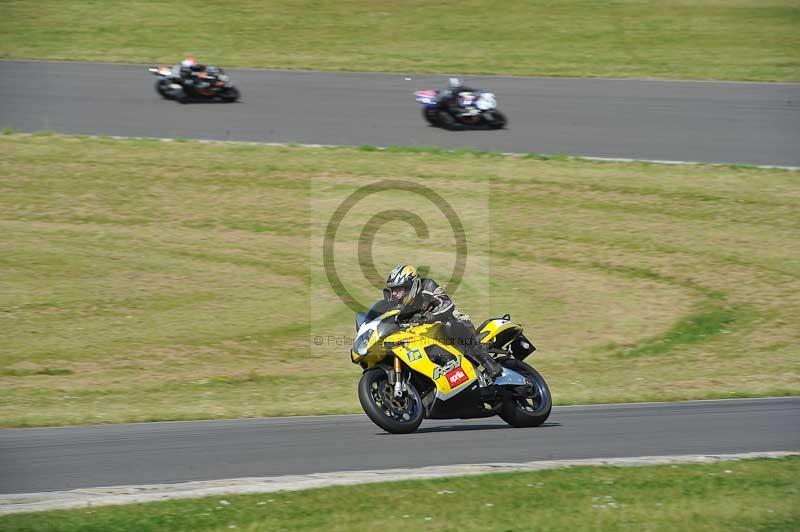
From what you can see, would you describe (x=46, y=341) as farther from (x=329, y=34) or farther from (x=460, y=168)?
(x=329, y=34)

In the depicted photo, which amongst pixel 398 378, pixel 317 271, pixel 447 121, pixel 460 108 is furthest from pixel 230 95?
pixel 398 378

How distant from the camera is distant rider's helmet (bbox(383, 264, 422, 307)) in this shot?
1173 cm

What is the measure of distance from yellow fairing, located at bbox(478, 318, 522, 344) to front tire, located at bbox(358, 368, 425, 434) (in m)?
1.23

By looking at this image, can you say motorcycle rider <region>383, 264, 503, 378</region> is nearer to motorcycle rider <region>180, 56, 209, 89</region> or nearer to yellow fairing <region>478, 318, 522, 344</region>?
yellow fairing <region>478, 318, 522, 344</region>

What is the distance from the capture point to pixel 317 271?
22.0 m

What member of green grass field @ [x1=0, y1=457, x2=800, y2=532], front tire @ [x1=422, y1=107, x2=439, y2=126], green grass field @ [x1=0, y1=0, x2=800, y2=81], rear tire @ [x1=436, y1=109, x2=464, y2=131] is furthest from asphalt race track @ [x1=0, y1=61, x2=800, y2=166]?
green grass field @ [x1=0, y1=457, x2=800, y2=532]

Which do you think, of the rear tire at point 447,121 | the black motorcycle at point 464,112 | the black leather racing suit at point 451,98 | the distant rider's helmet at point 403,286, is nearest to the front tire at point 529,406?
the distant rider's helmet at point 403,286

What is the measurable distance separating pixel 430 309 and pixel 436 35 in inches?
1194

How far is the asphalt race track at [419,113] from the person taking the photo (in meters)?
28.6

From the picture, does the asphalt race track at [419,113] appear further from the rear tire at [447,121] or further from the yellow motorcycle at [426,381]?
the yellow motorcycle at [426,381]

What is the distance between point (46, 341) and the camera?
17.4 metres

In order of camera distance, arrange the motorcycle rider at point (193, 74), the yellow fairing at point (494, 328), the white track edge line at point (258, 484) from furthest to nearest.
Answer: the motorcycle rider at point (193, 74) < the yellow fairing at point (494, 328) < the white track edge line at point (258, 484)

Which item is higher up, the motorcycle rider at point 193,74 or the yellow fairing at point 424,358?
the motorcycle rider at point 193,74

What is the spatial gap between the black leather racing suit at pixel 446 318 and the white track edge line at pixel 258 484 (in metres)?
1.94
